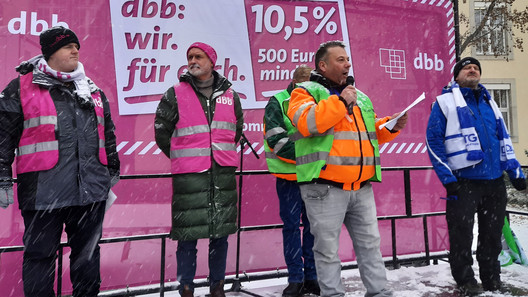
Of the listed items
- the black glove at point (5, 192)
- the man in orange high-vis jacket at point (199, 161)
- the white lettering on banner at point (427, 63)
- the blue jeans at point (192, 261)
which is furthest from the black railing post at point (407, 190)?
the black glove at point (5, 192)

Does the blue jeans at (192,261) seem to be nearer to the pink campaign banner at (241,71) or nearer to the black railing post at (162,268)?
the black railing post at (162,268)

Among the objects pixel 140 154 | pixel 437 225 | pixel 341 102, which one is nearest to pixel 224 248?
pixel 140 154

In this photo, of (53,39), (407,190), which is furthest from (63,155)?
(407,190)

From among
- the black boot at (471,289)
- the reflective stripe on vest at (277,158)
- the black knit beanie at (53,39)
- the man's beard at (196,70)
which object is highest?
the black knit beanie at (53,39)

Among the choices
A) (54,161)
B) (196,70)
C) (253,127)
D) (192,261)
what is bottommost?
(192,261)

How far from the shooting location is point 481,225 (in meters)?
3.83

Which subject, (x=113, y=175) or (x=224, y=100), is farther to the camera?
(x=224, y=100)

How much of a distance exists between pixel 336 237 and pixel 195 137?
4.26 ft

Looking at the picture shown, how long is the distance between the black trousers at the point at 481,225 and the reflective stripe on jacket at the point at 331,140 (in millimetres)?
1283

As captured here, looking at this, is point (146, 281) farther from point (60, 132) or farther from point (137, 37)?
point (137, 37)

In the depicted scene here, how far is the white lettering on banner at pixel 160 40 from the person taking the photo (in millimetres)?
3992

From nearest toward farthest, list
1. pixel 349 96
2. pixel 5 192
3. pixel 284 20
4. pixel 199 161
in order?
1. pixel 349 96
2. pixel 5 192
3. pixel 199 161
4. pixel 284 20

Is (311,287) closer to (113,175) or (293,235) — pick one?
(293,235)

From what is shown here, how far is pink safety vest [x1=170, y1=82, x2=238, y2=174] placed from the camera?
10.8ft
